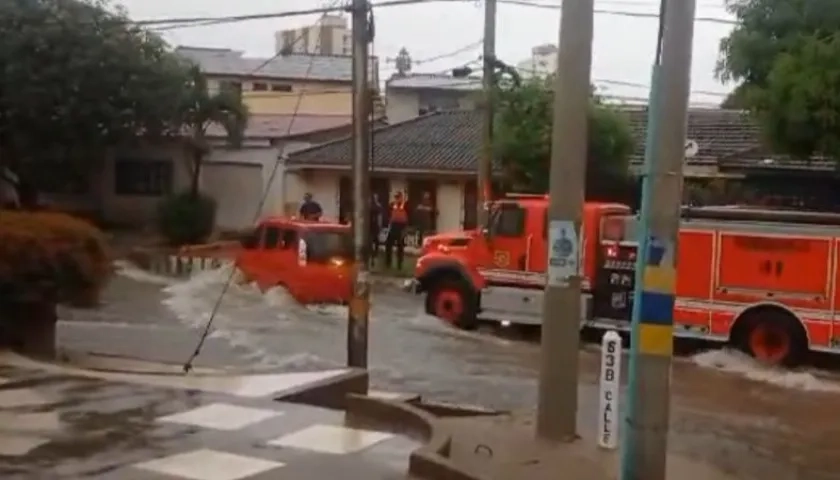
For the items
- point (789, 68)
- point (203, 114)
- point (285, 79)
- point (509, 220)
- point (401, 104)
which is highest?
point (285, 79)

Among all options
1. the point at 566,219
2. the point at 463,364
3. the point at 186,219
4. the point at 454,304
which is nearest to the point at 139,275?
the point at 186,219

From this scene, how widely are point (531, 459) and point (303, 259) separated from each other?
52.4 feet

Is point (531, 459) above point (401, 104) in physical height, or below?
below

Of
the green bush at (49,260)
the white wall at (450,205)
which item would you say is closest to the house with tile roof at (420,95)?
the white wall at (450,205)

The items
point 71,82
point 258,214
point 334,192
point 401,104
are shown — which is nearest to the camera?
point 258,214

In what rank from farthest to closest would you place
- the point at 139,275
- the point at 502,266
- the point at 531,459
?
the point at 139,275 → the point at 502,266 → the point at 531,459

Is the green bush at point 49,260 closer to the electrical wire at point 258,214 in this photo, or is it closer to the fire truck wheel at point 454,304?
the electrical wire at point 258,214

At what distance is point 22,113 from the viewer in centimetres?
3869

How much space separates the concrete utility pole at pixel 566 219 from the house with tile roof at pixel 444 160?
72.9ft

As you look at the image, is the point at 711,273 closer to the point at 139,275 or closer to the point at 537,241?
the point at 537,241

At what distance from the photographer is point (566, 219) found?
11.4 m

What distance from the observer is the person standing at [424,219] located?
3909cm

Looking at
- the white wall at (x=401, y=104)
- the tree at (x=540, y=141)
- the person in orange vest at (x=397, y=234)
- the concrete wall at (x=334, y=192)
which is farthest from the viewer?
the white wall at (x=401, y=104)

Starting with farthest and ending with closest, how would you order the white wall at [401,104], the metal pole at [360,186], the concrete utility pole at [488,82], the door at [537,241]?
the white wall at [401,104]
the concrete utility pole at [488,82]
the door at [537,241]
the metal pole at [360,186]
